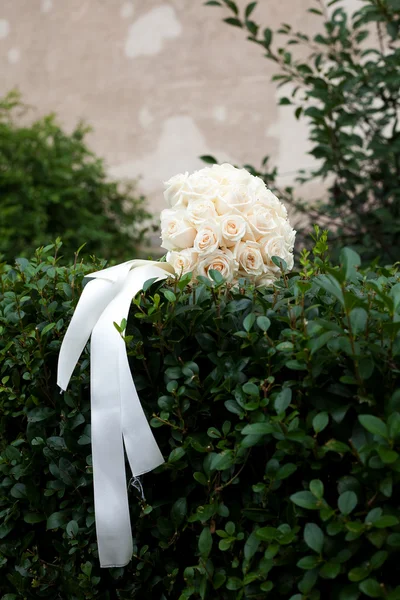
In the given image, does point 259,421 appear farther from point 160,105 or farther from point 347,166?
point 160,105

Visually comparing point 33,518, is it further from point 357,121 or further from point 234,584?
point 357,121

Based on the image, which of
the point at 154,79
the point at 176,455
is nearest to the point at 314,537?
the point at 176,455

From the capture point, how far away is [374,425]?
93 centimetres

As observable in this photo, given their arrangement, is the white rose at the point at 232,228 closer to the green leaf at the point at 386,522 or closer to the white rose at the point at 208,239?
the white rose at the point at 208,239

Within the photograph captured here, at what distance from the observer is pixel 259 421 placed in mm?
1073

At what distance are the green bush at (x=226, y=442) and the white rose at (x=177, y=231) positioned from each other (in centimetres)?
11

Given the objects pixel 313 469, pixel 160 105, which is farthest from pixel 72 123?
pixel 313 469

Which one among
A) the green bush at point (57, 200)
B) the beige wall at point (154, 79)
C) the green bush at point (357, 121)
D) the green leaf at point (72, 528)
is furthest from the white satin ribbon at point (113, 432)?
the beige wall at point (154, 79)

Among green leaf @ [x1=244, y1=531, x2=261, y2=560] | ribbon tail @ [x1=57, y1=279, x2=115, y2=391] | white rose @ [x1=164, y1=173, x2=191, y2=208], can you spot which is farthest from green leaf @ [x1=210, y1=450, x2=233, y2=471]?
white rose @ [x1=164, y1=173, x2=191, y2=208]

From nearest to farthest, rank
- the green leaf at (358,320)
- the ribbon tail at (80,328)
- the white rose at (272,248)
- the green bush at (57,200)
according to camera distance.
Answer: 1. the green leaf at (358,320)
2. the ribbon tail at (80,328)
3. the white rose at (272,248)
4. the green bush at (57,200)

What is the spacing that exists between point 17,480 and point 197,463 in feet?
1.58

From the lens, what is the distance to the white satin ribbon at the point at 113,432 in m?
1.19

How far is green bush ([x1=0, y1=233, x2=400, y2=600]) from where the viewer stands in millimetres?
983

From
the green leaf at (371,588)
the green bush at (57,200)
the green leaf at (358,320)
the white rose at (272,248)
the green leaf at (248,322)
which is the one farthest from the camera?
the green bush at (57,200)
